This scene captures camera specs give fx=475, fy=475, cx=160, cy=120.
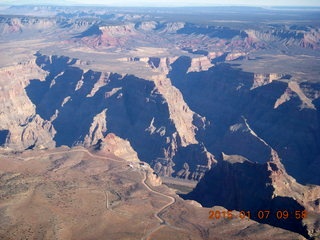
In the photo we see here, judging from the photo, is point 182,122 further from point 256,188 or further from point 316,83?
point 256,188

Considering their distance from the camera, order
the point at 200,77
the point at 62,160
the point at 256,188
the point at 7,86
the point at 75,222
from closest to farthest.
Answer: the point at 75,222, the point at 256,188, the point at 62,160, the point at 7,86, the point at 200,77

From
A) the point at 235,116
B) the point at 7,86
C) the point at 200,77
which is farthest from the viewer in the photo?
the point at 200,77

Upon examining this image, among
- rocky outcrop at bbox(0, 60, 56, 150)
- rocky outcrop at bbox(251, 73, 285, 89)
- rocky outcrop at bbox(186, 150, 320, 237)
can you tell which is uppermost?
rocky outcrop at bbox(251, 73, 285, 89)

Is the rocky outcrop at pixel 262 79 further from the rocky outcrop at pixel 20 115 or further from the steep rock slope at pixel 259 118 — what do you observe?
the rocky outcrop at pixel 20 115

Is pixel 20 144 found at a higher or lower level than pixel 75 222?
lower

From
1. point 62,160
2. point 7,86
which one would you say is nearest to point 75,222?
point 62,160

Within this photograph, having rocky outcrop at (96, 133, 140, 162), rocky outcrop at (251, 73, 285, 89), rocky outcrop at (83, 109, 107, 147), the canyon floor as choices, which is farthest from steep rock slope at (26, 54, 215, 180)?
the canyon floor

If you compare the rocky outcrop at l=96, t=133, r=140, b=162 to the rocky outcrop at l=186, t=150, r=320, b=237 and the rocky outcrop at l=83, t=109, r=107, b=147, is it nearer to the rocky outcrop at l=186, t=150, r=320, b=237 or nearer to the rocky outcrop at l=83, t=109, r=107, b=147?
the rocky outcrop at l=186, t=150, r=320, b=237
